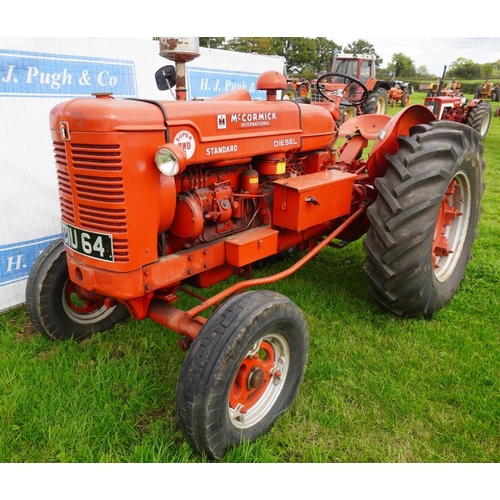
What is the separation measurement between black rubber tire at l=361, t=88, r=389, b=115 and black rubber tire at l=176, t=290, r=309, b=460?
38.0 feet

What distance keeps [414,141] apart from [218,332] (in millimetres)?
2071

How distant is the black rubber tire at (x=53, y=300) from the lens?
9.78 ft

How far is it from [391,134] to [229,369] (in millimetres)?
2296

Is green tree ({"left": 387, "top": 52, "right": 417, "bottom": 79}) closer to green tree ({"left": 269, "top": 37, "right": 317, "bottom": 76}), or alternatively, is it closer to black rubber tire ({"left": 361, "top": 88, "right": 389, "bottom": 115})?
green tree ({"left": 269, "top": 37, "right": 317, "bottom": 76})

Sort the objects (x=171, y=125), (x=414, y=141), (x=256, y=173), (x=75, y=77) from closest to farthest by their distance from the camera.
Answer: (x=171, y=125) → (x=256, y=173) → (x=414, y=141) → (x=75, y=77)

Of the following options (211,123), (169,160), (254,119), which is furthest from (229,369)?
(254,119)

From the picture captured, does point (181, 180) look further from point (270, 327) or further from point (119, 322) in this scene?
point (119, 322)

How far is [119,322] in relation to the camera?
3479mm

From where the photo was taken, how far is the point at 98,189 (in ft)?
7.11

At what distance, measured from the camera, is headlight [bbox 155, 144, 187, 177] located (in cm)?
212

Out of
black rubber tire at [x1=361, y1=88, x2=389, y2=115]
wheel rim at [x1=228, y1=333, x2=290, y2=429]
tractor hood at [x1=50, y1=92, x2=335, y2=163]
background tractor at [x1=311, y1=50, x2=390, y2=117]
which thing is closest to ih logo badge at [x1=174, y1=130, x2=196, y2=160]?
tractor hood at [x1=50, y1=92, x2=335, y2=163]

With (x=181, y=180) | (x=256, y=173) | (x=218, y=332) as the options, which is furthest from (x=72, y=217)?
(x=256, y=173)

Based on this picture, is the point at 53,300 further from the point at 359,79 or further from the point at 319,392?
the point at 359,79

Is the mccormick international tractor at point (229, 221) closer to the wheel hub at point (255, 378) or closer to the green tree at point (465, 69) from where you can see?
the wheel hub at point (255, 378)
